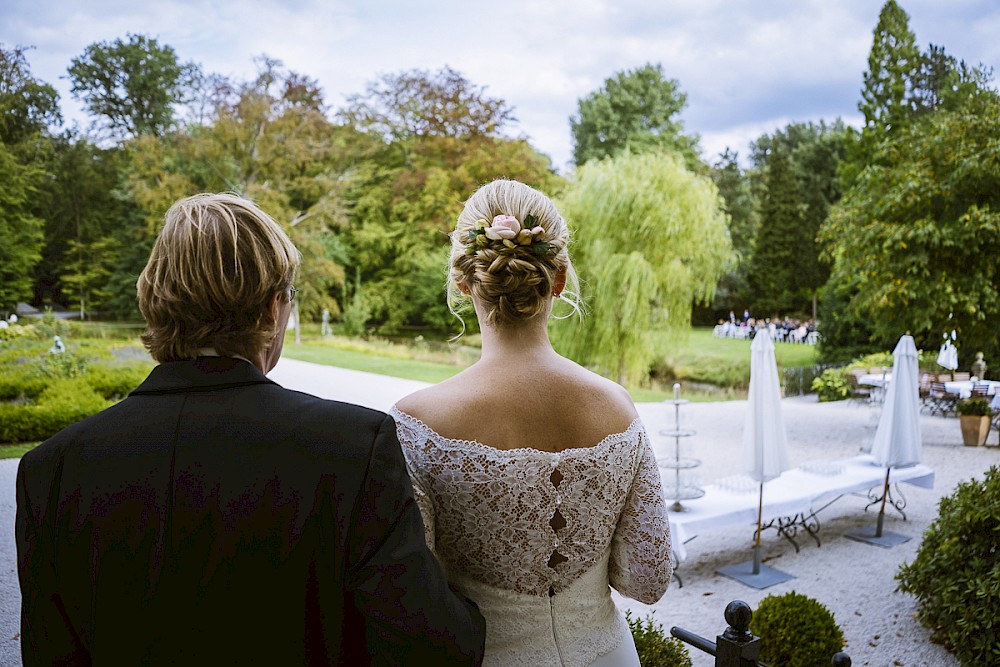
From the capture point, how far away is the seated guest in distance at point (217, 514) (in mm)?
963

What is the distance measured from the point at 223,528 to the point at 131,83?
8502 mm

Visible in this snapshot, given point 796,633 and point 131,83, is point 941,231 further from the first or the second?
point 131,83

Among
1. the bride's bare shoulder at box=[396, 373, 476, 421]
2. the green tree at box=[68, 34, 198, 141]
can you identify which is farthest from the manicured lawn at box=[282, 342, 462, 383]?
the bride's bare shoulder at box=[396, 373, 476, 421]

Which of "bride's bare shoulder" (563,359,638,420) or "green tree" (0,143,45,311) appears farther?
"green tree" (0,143,45,311)

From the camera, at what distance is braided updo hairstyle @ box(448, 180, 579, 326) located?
1429 millimetres

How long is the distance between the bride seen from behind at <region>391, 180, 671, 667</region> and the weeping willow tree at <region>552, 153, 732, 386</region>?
12.6 m

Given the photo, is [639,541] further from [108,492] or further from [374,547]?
[108,492]

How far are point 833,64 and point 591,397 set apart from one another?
21.1 metres

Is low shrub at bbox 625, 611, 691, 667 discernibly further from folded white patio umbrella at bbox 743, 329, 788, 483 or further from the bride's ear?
folded white patio umbrella at bbox 743, 329, 788, 483

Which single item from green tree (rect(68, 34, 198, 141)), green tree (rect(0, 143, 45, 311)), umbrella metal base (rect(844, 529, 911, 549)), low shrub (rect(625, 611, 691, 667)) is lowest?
umbrella metal base (rect(844, 529, 911, 549))

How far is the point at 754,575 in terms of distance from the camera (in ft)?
17.2

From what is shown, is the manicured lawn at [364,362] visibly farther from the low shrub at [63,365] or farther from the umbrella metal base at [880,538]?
the umbrella metal base at [880,538]

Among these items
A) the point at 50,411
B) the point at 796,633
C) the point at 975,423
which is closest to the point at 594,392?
the point at 796,633

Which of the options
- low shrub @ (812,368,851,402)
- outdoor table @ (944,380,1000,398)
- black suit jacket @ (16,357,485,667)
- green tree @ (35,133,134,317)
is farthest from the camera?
low shrub @ (812,368,851,402)
